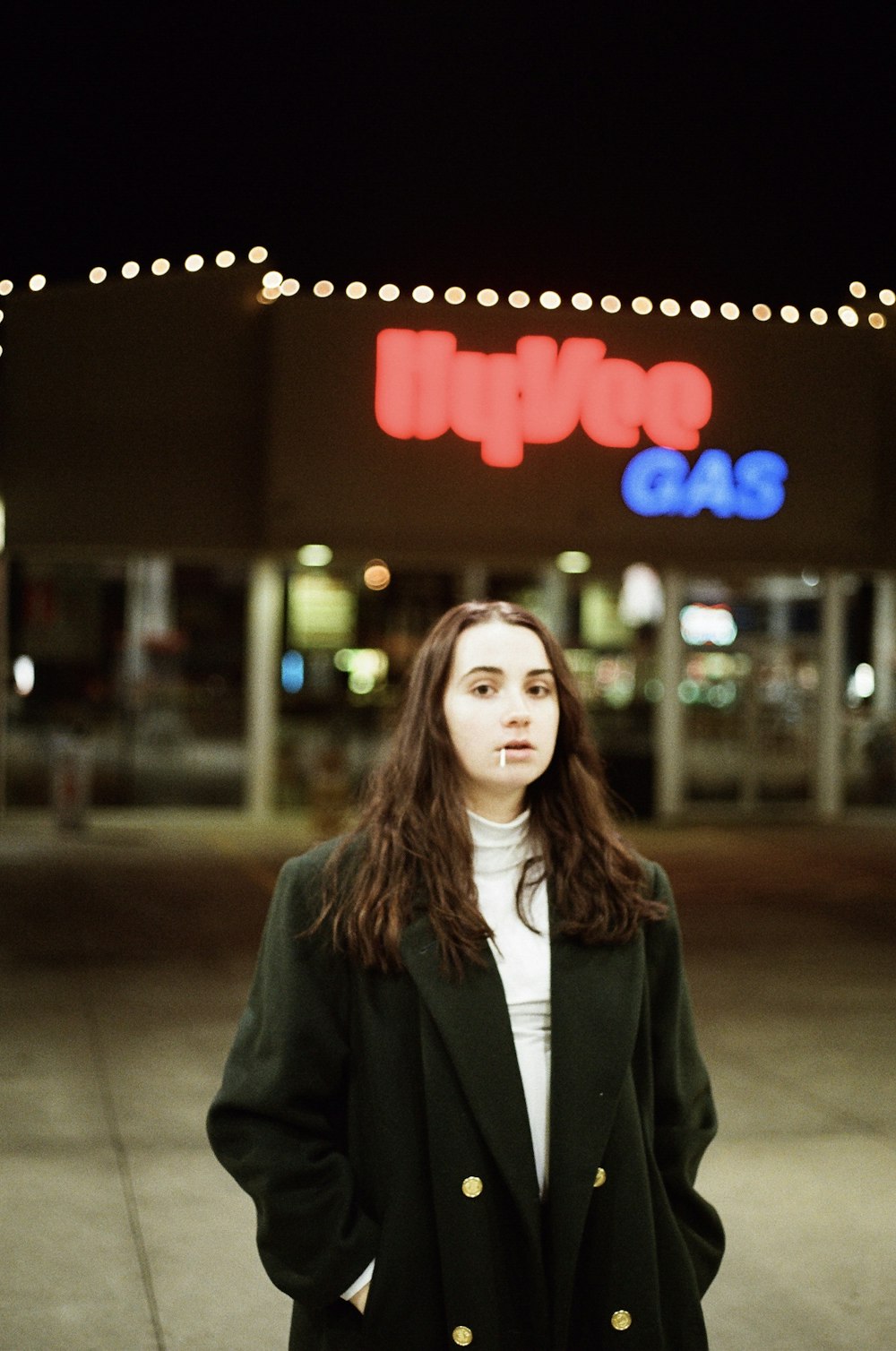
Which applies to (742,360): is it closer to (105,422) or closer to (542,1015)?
(105,422)

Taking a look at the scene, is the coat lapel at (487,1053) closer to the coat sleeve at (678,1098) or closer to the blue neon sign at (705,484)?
the coat sleeve at (678,1098)

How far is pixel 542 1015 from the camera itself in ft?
8.37

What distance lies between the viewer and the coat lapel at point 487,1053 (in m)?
2.39

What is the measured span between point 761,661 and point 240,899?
994 centimetres

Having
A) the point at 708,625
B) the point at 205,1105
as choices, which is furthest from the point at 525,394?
the point at 205,1105

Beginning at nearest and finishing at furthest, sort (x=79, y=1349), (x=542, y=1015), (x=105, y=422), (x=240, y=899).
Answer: (x=542, y=1015), (x=79, y=1349), (x=240, y=899), (x=105, y=422)

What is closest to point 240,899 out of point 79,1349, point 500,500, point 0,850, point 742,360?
point 0,850

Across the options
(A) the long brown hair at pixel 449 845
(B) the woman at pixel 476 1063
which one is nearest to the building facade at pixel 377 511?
(A) the long brown hair at pixel 449 845

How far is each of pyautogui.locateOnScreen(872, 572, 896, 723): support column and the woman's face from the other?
19.3 meters

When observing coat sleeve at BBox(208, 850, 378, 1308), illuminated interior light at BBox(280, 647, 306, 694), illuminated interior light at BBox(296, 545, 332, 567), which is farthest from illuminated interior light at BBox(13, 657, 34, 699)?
coat sleeve at BBox(208, 850, 378, 1308)

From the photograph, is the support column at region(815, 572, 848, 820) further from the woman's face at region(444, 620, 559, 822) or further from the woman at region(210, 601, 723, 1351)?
the woman's face at region(444, 620, 559, 822)

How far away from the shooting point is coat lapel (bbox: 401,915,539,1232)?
2.39m

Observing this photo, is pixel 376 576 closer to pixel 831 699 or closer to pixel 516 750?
pixel 831 699

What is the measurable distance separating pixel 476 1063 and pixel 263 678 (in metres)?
16.7
